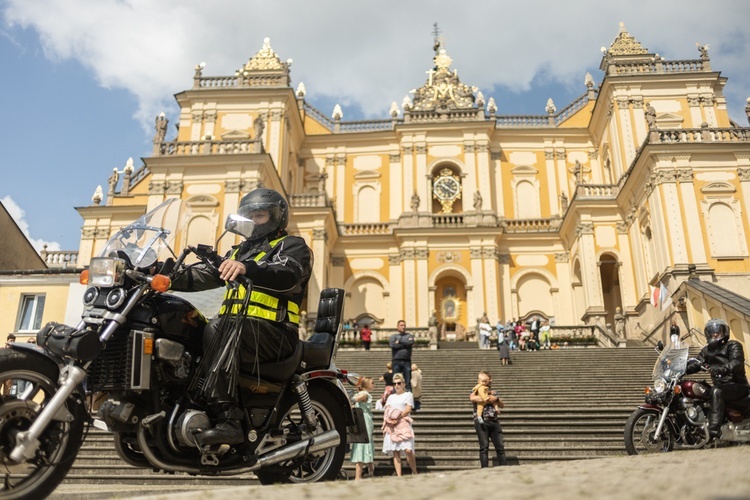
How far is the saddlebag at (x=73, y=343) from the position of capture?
3123mm

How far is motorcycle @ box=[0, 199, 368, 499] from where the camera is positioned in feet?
9.90

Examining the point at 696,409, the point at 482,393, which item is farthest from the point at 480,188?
the point at 696,409

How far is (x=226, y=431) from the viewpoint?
3.54 metres

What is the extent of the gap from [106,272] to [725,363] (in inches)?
243

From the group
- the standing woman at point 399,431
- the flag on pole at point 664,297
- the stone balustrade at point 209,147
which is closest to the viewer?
the standing woman at point 399,431

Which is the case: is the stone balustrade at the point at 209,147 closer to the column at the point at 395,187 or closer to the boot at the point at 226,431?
the column at the point at 395,187

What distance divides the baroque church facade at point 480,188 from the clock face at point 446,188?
8 centimetres

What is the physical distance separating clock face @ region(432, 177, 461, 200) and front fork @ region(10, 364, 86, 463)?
28.6 metres

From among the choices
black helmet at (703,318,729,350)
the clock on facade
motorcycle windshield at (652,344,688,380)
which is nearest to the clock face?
the clock on facade

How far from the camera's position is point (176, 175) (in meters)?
23.7

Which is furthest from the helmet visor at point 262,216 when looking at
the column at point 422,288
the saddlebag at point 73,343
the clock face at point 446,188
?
the clock face at point 446,188

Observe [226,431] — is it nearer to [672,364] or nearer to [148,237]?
[148,237]

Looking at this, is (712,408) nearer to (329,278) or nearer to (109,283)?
(109,283)

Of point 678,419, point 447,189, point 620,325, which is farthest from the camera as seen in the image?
point 447,189
